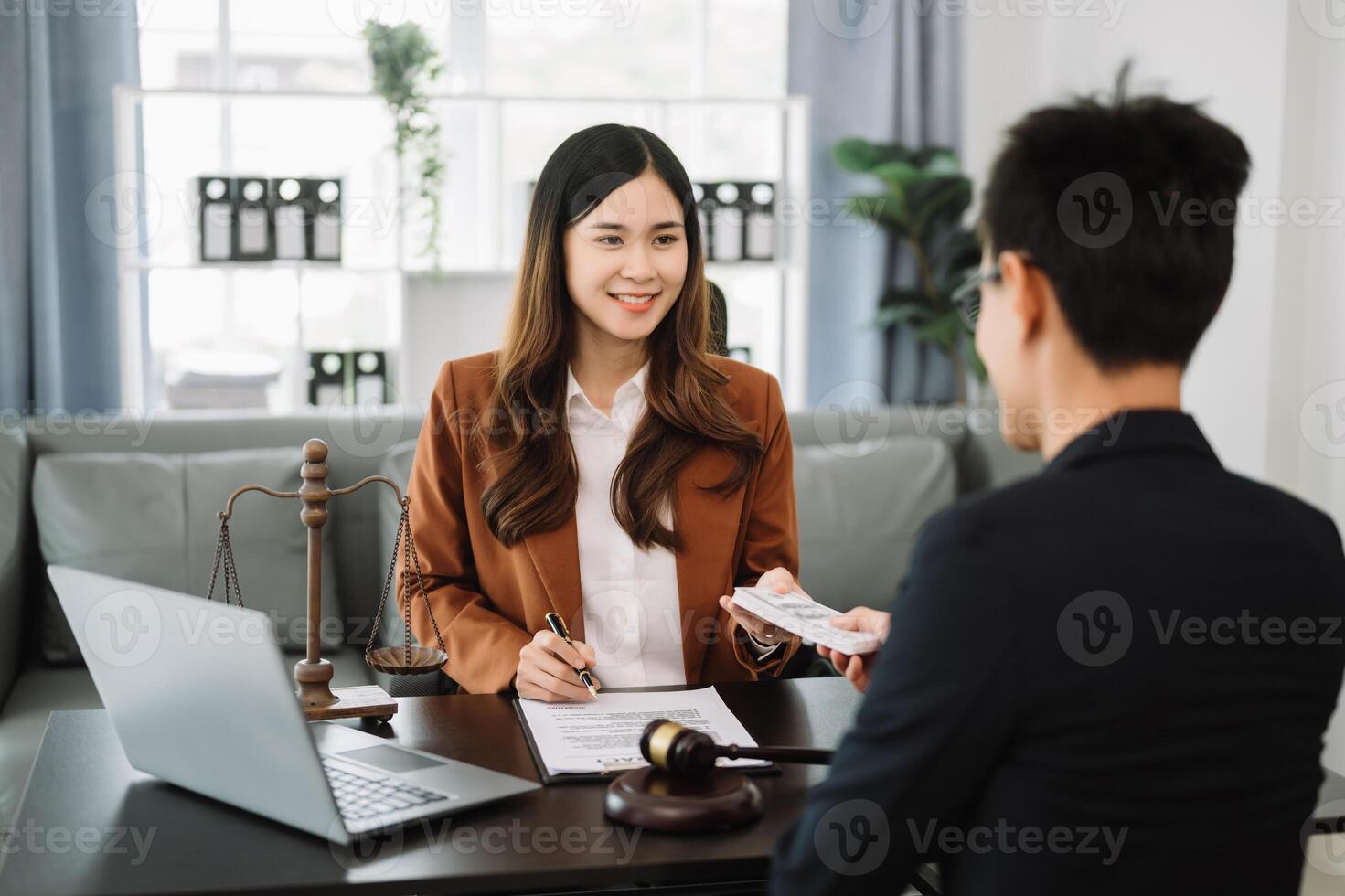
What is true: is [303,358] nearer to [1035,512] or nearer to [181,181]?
[181,181]

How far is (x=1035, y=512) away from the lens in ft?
2.80

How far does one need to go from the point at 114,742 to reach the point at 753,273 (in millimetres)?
3812

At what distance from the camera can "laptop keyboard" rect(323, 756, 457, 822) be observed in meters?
1.14

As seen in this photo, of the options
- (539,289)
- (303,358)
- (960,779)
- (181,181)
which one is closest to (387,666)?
(539,289)

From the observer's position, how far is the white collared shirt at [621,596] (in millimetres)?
1880

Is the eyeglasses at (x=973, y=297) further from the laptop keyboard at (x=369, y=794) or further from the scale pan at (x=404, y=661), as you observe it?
the scale pan at (x=404, y=661)
